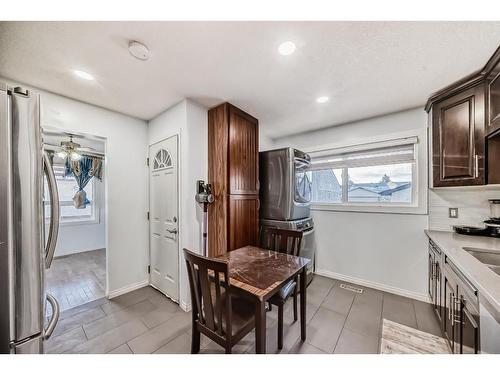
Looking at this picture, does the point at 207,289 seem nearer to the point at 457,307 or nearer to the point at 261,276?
the point at 261,276

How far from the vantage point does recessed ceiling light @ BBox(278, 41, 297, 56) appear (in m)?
1.33

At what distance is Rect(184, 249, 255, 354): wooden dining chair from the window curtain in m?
4.68

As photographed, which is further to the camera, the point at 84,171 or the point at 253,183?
the point at 84,171

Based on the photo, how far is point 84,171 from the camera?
4.41 metres

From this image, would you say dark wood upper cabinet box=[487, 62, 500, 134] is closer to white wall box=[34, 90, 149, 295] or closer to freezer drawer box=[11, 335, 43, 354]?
freezer drawer box=[11, 335, 43, 354]

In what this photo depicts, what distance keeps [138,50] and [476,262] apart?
8.91 feet

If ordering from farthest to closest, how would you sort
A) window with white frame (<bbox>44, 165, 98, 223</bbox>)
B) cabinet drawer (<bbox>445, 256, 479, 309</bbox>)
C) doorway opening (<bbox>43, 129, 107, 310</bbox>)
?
window with white frame (<bbox>44, 165, 98, 223</bbox>) → doorway opening (<bbox>43, 129, 107, 310</bbox>) → cabinet drawer (<bbox>445, 256, 479, 309</bbox>)

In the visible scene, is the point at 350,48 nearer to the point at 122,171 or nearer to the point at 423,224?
the point at 423,224

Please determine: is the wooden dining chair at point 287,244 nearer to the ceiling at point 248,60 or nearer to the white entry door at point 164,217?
the white entry door at point 164,217

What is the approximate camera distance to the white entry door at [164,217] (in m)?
2.29

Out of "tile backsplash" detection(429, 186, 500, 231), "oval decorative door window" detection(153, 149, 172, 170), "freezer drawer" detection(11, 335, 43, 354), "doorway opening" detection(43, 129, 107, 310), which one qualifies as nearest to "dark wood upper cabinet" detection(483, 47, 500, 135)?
"tile backsplash" detection(429, 186, 500, 231)

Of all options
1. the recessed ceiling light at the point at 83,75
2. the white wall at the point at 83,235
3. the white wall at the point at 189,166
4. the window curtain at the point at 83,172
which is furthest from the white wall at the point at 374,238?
the white wall at the point at 83,235

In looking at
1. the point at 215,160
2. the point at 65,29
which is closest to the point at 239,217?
the point at 215,160
